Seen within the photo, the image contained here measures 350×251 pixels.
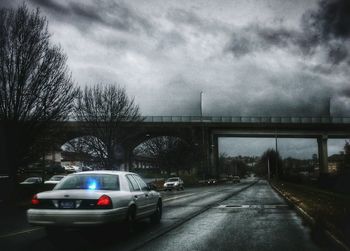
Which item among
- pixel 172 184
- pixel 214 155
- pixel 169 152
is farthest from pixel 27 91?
pixel 214 155

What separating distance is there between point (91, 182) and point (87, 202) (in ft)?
3.06

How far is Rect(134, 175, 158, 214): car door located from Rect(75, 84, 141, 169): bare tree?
29.1 m

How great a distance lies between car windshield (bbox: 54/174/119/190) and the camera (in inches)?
384

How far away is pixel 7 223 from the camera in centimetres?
1329

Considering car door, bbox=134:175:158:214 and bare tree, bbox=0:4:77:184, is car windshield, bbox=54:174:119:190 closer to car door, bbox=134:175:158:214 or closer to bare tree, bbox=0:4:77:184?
car door, bbox=134:175:158:214

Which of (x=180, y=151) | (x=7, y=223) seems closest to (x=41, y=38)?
(x=7, y=223)

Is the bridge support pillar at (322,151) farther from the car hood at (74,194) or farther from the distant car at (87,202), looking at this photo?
the car hood at (74,194)

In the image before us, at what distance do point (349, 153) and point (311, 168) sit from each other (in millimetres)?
68509

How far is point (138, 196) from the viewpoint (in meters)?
10.7

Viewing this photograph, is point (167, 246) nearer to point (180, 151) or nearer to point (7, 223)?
point (7, 223)

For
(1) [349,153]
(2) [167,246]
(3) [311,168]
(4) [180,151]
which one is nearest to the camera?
(2) [167,246]

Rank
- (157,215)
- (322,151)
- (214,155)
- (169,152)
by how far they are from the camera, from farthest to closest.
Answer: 1. (214,155)
2. (322,151)
3. (169,152)
4. (157,215)

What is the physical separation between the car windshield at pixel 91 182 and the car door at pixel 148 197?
1466 mm

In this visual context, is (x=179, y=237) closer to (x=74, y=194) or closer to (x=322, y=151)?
(x=74, y=194)
